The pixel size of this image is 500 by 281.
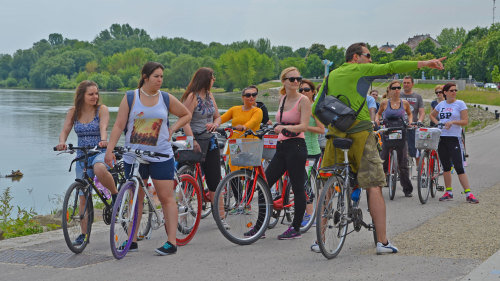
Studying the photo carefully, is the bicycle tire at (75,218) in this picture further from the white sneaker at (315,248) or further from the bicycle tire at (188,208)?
the white sneaker at (315,248)

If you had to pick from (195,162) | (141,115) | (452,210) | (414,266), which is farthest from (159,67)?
(452,210)

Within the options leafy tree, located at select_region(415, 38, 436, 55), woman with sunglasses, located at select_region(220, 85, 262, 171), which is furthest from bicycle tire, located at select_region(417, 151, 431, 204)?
leafy tree, located at select_region(415, 38, 436, 55)

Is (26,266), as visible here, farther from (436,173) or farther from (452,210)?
(436,173)

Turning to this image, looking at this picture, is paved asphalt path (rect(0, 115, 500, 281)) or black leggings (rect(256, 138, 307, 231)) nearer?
paved asphalt path (rect(0, 115, 500, 281))

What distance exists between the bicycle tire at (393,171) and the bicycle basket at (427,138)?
761 millimetres

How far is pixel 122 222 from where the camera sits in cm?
646

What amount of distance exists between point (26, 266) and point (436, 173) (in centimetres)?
671

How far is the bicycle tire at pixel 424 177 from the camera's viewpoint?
34.1ft

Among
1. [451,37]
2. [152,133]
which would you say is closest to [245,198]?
[152,133]

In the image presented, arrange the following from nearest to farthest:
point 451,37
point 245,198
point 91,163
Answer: point 91,163
point 245,198
point 451,37

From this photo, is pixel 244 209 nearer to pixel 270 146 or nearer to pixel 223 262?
pixel 223 262

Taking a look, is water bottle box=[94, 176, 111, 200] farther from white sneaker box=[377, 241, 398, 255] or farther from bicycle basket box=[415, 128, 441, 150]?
bicycle basket box=[415, 128, 441, 150]

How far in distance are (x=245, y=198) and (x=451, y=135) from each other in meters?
A: 4.57

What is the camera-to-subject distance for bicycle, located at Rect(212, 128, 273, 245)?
23.3 ft
